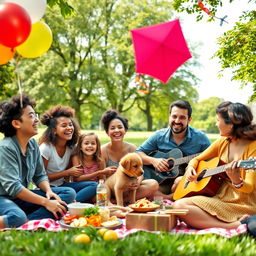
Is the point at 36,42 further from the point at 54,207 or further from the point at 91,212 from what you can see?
the point at 91,212

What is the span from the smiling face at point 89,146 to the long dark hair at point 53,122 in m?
0.21

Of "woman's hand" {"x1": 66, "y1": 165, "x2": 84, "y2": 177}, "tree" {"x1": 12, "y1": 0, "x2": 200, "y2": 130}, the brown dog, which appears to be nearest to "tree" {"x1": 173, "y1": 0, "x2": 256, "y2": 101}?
the brown dog

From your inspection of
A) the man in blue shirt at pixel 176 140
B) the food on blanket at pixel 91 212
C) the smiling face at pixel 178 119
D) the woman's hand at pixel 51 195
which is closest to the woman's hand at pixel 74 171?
the woman's hand at pixel 51 195

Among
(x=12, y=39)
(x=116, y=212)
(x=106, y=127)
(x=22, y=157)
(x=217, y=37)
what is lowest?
(x=116, y=212)

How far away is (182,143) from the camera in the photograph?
5719 mm

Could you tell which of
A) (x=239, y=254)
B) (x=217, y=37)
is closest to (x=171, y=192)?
(x=239, y=254)

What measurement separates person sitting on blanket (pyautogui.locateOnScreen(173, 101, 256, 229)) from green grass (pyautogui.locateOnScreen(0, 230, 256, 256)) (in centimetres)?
78

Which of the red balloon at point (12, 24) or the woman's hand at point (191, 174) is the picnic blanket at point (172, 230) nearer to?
the woman's hand at point (191, 174)

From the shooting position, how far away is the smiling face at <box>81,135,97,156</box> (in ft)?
17.8

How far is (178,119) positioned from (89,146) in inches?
55.6

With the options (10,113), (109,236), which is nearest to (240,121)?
(109,236)

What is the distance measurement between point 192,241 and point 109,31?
89.8ft

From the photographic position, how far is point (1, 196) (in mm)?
4180

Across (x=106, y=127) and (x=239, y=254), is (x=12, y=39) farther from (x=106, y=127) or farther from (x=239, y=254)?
(x=239, y=254)
